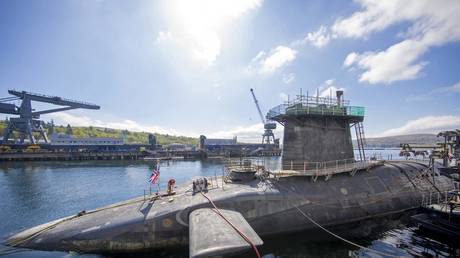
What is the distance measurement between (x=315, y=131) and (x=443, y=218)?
393 inches

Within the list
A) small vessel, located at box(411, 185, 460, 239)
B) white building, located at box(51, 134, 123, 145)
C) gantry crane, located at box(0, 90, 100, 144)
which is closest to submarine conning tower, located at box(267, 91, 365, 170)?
small vessel, located at box(411, 185, 460, 239)

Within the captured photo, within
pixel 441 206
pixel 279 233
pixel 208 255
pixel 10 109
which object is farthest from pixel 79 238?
pixel 10 109

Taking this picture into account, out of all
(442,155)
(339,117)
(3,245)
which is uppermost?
(339,117)

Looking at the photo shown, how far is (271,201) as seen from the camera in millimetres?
15305

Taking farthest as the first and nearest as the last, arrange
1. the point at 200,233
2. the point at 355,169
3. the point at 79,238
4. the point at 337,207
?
the point at 355,169, the point at 337,207, the point at 79,238, the point at 200,233

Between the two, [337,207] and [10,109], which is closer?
[337,207]

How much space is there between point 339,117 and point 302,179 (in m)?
6.91

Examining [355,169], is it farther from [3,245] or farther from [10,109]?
[10,109]

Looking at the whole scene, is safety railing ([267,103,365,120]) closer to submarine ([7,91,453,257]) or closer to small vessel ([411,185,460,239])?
submarine ([7,91,453,257])

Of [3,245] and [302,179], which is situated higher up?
[302,179]

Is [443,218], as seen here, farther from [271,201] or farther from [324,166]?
[271,201]

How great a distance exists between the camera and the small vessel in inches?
577

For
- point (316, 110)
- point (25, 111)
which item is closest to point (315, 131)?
point (316, 110)

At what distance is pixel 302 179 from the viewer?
58.2ft
